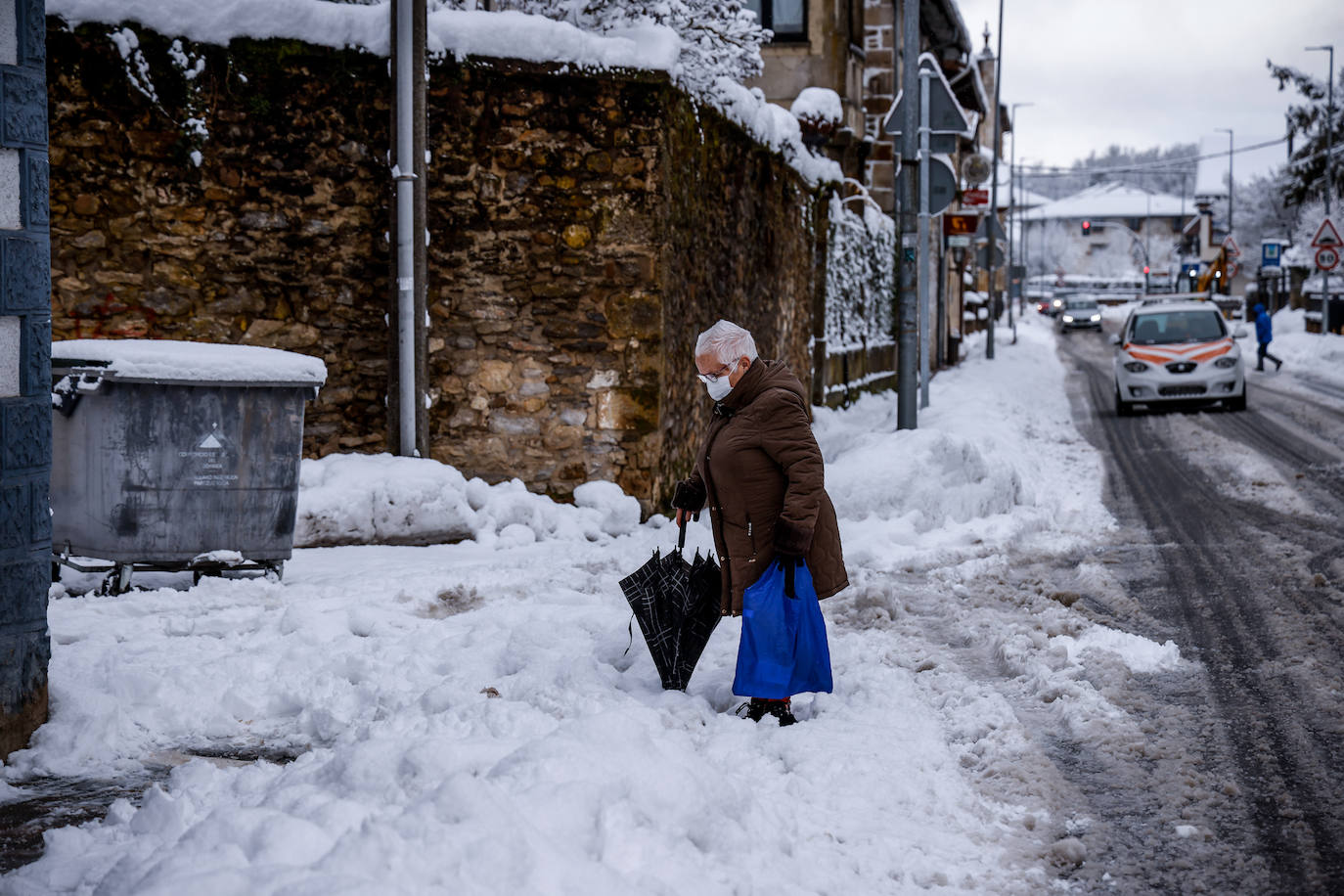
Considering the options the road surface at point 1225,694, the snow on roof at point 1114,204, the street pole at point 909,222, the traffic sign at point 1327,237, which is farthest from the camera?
the snow on roof at point 1114,204

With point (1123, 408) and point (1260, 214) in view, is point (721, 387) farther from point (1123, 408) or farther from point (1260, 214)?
point (1260, 214)

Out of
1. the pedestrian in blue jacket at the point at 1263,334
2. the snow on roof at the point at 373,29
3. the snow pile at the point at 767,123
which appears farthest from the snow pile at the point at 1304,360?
the snow on roof at the point at 373,29

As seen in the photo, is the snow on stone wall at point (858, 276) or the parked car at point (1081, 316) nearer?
the snow on stone wall at point (858, 276)

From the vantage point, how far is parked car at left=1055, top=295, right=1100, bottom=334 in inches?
2226

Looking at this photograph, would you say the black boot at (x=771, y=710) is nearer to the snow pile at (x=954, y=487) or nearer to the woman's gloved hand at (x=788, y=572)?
the woman's gloved hand at (x=788, y=572)

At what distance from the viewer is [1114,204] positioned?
11588cm

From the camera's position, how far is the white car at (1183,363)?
1872 cm

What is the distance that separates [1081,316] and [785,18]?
124ft

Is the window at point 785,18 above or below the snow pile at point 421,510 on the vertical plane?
above

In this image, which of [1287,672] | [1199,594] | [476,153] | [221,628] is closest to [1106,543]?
[1199,594]

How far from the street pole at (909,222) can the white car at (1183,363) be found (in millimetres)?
7639

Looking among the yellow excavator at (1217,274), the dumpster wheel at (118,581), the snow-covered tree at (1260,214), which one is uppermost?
the snow-covered tree at (1260,214)

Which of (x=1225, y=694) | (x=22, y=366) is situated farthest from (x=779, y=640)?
(x=22, y=366)

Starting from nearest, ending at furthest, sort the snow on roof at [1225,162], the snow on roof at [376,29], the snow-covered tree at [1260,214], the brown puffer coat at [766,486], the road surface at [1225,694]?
the road surface at [1225,694], the brown puffer coat at [766,486], the snow on roof at [376,29], the snow-covered tree at [1260,214], the snow on roof at [1225,162]
